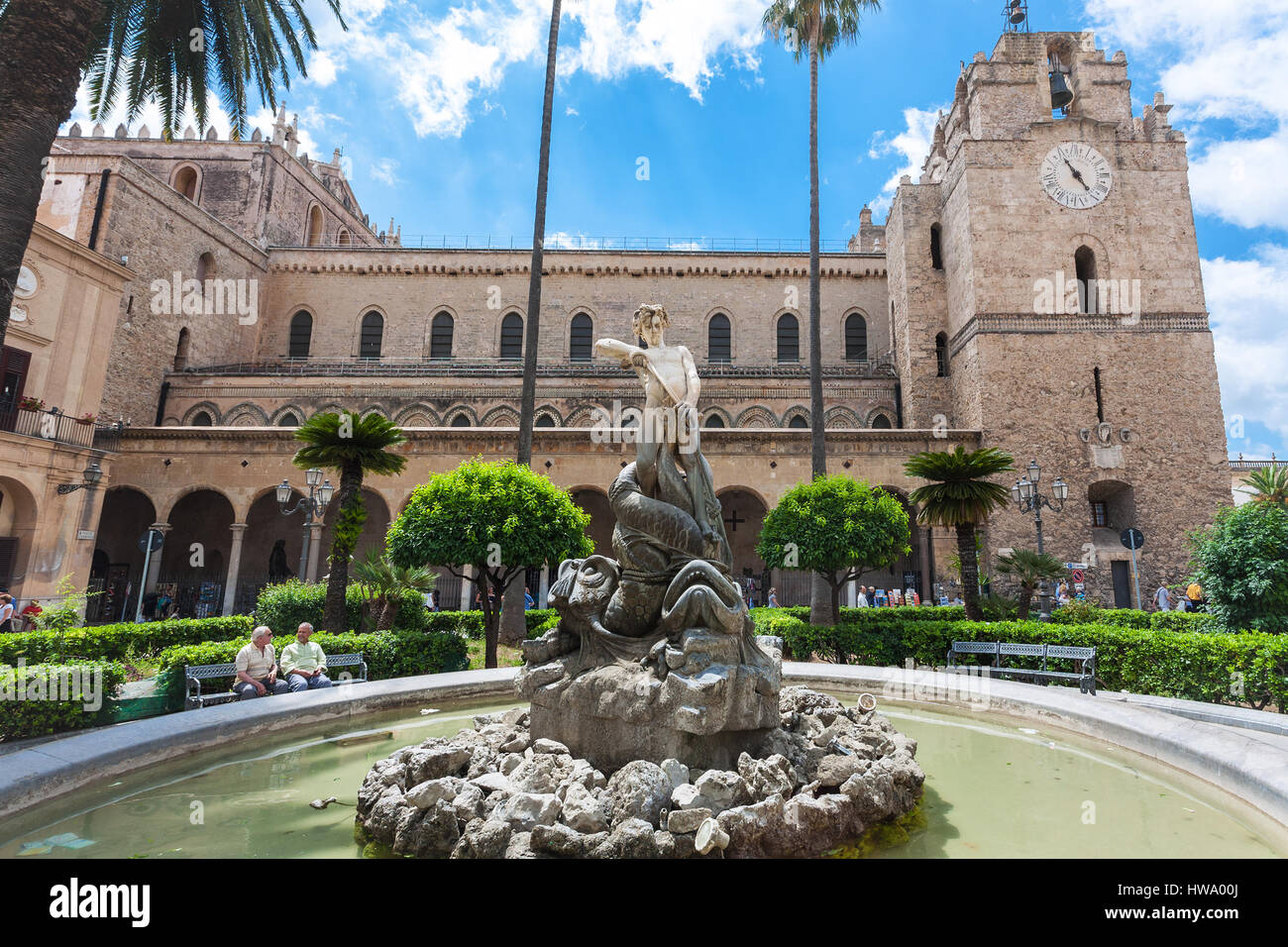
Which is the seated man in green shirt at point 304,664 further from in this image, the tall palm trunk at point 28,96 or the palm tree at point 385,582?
the tall palm trunk at point 28,96

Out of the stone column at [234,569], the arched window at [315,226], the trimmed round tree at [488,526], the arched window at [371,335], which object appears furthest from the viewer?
the arched window at [315,226]

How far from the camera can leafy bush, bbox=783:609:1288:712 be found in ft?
22.4

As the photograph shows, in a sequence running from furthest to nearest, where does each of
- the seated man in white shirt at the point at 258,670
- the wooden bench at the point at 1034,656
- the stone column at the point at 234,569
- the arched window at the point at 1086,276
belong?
1. the arched window at the point at 1086,276
2. the stone column at the point at 234,569
3. the wooden bench at the point at 1034,656
4. the seated man in white shirt at the point at 258,670

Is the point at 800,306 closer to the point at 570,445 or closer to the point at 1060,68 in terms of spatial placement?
the point at 1060,68

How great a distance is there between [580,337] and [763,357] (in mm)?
8675

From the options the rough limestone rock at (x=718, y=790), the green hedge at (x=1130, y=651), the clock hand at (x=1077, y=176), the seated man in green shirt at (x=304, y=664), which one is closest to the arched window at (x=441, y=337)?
the green hedge at (x=1130, y=651)

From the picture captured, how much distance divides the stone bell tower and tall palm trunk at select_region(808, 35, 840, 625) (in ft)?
32.1

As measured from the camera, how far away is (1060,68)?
2533 cm

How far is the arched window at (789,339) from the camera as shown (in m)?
31.0

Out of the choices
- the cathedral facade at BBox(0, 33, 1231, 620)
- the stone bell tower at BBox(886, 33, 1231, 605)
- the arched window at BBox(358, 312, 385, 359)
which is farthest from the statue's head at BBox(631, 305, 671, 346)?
the arched window at BBox(358, 312, 385, 359)

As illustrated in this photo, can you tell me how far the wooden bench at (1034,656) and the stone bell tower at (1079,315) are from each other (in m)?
12.8

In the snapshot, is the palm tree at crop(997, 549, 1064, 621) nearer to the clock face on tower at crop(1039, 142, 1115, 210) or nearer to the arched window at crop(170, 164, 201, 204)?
the clock face on tower at crop(1039, 142, 1115, 210)
